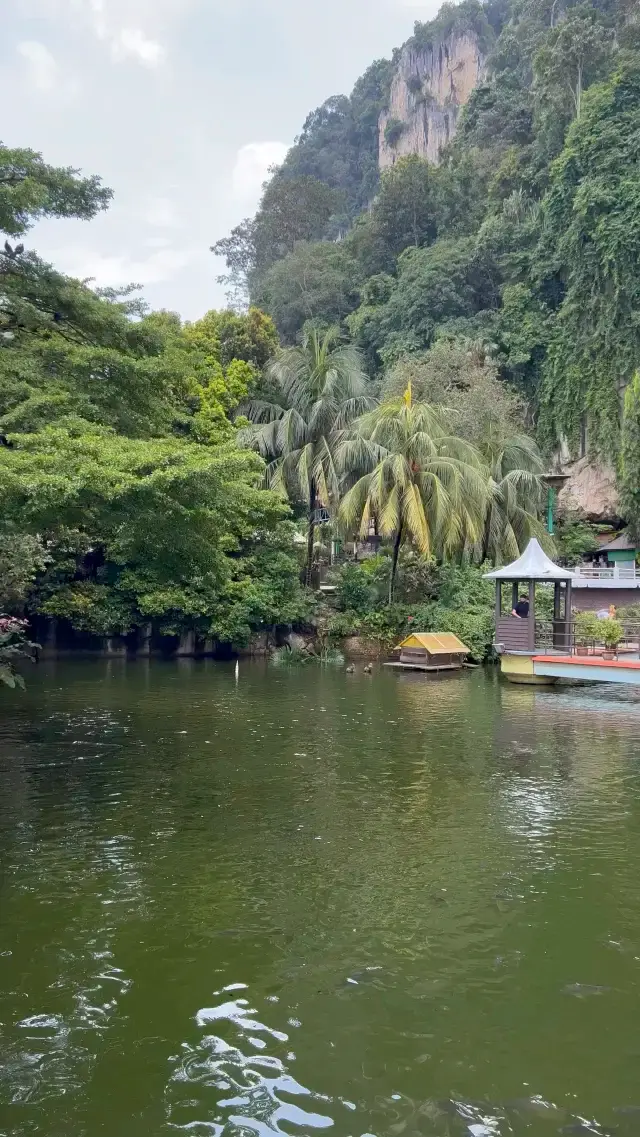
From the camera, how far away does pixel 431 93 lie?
62281 millimetres

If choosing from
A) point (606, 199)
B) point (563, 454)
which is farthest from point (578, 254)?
point (563, 454)

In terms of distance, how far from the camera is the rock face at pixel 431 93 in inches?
2404

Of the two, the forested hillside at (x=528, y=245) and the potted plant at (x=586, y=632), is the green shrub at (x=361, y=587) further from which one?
the forested hillside at (x=528, y=245)

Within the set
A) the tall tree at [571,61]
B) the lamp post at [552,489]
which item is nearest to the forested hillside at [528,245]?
the tall tree at [571,61]

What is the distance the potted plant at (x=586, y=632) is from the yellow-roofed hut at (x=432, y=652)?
315 cm

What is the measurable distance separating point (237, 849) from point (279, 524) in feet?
63.6

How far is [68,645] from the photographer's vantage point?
24.6 metres

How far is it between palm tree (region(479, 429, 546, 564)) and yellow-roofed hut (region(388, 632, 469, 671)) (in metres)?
4.58

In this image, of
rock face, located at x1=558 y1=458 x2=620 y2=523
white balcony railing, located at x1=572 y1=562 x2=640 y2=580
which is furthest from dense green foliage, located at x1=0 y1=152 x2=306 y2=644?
rock face, located at x1=558 y1=458 x2=620 y2=523

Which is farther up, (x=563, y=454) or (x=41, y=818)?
(x=563, y=454)

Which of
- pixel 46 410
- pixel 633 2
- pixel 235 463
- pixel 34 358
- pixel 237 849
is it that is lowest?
pixel 237 849

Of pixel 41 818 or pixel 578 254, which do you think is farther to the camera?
pixel 578 254

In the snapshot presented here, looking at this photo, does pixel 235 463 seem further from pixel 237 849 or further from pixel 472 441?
pixel 472 441

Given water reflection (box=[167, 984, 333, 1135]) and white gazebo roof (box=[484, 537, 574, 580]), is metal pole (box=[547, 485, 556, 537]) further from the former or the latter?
water reflection (box=[167, 984, 333, 1135])
